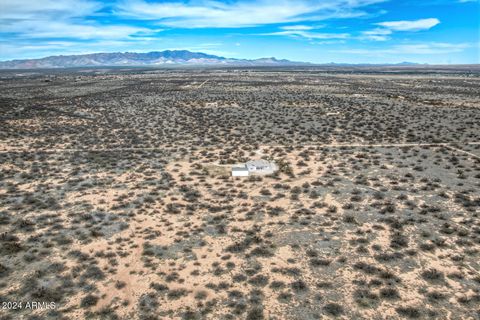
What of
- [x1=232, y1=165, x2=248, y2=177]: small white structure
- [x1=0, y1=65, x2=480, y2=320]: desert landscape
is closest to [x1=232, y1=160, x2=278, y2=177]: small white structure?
[x1=232, y1=165, x2=248, y2=177]: small white structure

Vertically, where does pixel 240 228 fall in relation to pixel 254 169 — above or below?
below

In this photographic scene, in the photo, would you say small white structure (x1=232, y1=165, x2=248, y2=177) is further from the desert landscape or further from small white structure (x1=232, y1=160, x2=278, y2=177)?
the desert landscape

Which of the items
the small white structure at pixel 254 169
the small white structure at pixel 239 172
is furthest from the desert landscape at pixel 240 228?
the small white structure at pixel 254 169

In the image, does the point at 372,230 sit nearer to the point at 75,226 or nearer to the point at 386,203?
the point at 386,203

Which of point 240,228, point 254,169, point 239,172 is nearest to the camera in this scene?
point 240,228

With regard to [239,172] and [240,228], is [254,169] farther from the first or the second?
[240,228]

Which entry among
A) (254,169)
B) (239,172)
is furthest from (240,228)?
(254,169)

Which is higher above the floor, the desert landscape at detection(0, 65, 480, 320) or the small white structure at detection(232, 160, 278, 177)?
the small white structure at detection(232, 160, 278, 177)
